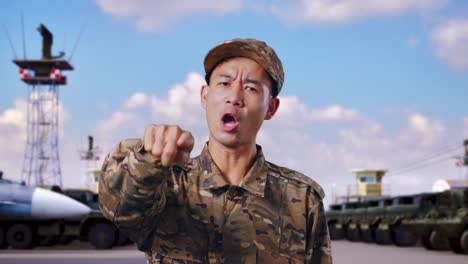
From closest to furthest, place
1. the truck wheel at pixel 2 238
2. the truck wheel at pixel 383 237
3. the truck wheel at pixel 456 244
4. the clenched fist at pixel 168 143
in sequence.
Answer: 1. the clenched fist at pixel 168 143
2. the truck wheel at pixel 456 244
3. the truck wheel at pixel 2 238
4. the truck wheel at pixel 383 237

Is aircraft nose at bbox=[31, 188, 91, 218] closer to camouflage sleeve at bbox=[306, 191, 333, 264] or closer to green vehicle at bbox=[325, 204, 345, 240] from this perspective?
green vehicle at bbox=[325, 204, 345, 240]

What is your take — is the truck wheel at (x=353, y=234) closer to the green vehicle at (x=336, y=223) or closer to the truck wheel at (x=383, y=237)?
the green vehicle at (x=336, y=223)

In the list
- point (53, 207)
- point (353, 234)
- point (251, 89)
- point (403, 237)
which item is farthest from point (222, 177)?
point (353, 234)

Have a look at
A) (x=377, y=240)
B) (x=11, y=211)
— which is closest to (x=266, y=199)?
(x=11, y=211)

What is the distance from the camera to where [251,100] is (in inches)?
89.6

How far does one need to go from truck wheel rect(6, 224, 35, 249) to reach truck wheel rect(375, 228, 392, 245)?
42.9 ft

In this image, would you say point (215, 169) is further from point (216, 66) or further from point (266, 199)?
point (216, 66)

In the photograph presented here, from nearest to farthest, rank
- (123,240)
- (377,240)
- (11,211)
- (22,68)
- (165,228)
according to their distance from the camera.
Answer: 1. (165,228)
2. (11,211)
3. (123,240)
4. (377,240)
5. (22,68)

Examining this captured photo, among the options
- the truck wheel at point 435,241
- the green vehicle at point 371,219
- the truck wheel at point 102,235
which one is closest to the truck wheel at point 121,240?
the truck wheel at point 102,235

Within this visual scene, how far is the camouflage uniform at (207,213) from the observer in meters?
1.99

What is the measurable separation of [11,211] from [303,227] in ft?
64.8

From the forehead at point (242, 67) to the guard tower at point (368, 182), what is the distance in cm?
5149

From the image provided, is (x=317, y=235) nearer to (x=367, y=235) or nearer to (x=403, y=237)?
(x=403, y=237)

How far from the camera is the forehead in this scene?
7.59ft
